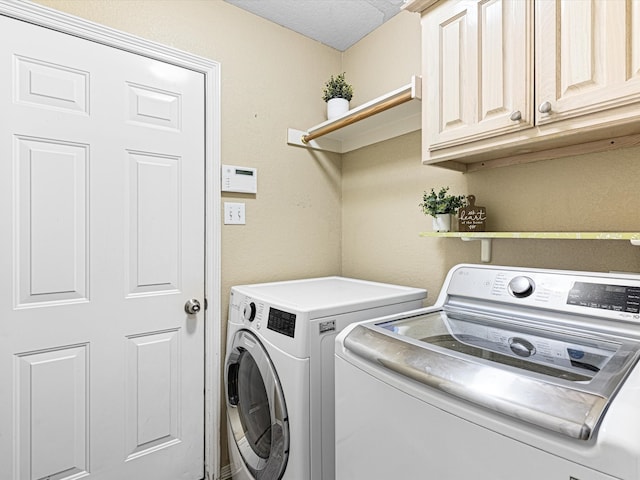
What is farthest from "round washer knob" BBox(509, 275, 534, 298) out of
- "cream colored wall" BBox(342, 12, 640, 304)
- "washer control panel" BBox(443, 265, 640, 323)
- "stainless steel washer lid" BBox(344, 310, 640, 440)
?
"cream colored wall" BBox(342, 12, 640, 304)

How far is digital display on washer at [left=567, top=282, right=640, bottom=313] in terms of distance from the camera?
92 centimetres

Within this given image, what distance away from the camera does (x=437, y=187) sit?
1.73 metres

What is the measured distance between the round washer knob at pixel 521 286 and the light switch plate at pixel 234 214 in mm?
1317

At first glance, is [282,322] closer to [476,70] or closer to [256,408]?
[256,408]

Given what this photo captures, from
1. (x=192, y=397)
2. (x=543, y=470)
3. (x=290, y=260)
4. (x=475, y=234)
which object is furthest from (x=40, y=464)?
(x=475, y=234)

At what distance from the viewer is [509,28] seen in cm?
109

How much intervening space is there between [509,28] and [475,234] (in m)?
0.70

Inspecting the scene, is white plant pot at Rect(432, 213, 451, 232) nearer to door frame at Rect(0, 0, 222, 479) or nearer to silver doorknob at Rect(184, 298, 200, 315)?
door frame at Rect(0, 0, 222, 479)

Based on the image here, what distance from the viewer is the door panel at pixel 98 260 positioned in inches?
52.5

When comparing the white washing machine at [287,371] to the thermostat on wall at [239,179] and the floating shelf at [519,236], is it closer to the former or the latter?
the floating shelf at [519,236]

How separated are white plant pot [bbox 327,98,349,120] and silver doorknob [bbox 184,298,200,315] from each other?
49.9 inches

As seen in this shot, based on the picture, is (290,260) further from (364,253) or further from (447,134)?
(447,134)

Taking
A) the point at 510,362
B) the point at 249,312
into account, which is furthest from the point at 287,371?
the point at 510,362

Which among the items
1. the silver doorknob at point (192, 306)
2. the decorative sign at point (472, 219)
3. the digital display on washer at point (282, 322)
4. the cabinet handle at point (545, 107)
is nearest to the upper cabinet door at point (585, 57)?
the cabinet handle at point (545, 107)
